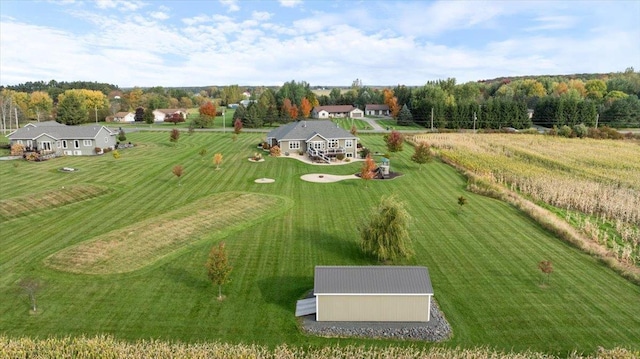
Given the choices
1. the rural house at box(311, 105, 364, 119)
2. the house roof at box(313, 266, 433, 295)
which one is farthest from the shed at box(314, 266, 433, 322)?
the rural house at box(311, 105, 364, 119)

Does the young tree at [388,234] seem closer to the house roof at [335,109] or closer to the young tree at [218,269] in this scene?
the young tree at [218,269]

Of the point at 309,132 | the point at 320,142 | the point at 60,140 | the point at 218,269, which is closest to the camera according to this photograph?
the point at 218,269

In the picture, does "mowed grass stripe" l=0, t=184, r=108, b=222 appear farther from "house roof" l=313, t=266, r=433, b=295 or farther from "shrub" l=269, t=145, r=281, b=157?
"house roof" l=313, t=266, r=433, b=295

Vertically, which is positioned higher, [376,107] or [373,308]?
[376,107]

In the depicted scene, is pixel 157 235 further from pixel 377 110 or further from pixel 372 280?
pixel 377 110

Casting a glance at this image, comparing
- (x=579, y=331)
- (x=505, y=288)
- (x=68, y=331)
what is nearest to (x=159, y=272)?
(x=68, y=331)

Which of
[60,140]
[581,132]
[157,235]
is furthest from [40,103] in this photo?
[581,132]
